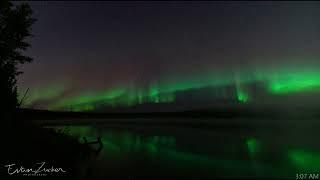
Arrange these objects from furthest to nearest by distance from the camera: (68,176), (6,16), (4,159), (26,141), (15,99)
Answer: (6,16)
(15,99)
(26,141)
(68,176)
(4,159)

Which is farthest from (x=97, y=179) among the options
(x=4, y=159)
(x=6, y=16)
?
(x=6, y=16)

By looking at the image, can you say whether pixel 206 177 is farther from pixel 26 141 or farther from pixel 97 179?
pixel 26 141

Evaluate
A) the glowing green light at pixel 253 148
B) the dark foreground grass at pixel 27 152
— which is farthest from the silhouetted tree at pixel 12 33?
the glowing green light at pixel 253 148

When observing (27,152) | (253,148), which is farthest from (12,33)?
(253,148)

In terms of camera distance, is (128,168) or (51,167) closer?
(51,167)

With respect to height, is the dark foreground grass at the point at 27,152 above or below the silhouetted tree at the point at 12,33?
below

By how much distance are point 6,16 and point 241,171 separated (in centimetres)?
2688

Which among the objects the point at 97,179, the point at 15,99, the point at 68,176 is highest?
the point at 15,99

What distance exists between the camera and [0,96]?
1812cm
